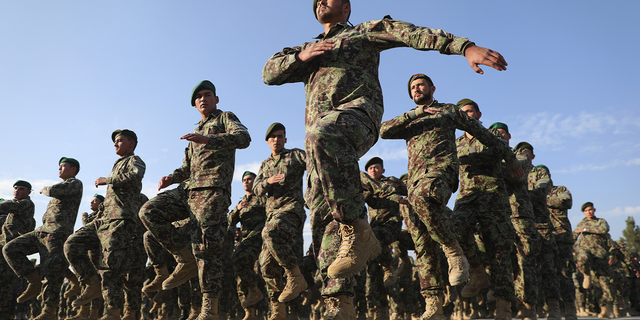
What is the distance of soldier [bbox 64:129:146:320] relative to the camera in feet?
19.9

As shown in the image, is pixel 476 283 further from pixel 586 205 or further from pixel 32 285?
pixel 586 205

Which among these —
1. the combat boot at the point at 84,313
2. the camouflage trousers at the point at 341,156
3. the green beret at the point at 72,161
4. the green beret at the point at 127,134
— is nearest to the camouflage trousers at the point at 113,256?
the combat boot at the point at 84,313

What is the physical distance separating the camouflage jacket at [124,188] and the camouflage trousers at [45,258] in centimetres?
217

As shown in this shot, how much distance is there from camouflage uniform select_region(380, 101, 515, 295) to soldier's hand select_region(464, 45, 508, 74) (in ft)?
6.91

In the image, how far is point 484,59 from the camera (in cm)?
230

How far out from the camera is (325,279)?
3111mm

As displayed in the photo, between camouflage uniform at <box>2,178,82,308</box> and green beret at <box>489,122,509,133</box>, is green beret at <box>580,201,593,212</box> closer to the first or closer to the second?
green beret at <box>489,122,509,133</box>

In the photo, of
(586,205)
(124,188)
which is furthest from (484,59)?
(586,205)

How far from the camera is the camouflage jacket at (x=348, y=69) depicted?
2.82 meters

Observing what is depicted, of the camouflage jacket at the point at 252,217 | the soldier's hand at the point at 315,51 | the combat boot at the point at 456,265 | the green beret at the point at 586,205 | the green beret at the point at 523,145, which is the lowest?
the combat boot at the point at 456,265

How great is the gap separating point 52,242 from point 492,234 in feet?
24.6

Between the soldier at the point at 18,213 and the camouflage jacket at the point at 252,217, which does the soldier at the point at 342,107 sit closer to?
the camouflage jacket at the point at 252,217

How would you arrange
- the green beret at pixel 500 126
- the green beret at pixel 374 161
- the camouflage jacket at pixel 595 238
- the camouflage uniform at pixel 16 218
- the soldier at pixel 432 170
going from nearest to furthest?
1. the soldier at pixel 432 170
2. the green beret at pixel 500 126
3. the green beret at pixel 374 161
4. the camouflage uniform at pixel 16 218
5. the camouflage jacket at pixel 595 238

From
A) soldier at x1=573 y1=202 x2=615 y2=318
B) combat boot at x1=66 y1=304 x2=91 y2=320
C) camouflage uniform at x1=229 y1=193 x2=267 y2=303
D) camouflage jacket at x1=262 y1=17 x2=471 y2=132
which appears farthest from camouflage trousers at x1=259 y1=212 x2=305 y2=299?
soldier at x1=573 y1=202 x2=615 y2=318
